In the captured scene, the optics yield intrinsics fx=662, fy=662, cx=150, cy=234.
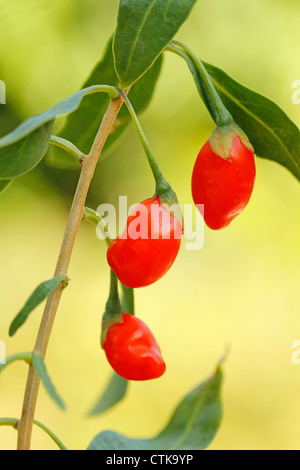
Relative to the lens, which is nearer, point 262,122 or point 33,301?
point 33,301

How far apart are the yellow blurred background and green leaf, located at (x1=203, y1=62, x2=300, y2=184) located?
6.65 ft

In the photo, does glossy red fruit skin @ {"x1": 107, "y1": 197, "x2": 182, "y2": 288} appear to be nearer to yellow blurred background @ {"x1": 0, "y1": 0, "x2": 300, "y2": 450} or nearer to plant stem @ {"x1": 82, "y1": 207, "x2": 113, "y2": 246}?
plant stem @ {"x1": 82, "y1": 207, "x2": 113, "y2": 246}

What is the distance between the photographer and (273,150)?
32.7 inches

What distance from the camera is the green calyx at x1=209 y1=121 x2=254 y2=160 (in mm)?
750

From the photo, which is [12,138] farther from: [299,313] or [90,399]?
[299,313]

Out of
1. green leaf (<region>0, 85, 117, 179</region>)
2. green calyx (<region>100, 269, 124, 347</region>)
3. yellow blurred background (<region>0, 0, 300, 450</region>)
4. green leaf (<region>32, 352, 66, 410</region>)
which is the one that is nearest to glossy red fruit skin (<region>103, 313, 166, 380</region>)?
green calyx (<region>100, 269, 124, 347</region>)

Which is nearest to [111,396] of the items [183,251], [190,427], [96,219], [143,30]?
[190,427]

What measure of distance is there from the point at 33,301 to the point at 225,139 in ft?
0.94

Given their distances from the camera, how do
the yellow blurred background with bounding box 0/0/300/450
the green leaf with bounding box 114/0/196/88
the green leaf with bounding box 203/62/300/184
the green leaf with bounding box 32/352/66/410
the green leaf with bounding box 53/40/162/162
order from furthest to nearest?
the yellow blurred background with bounding box 0/0/300/450 < the green leaf with bounding box 53/40/162/162 < the green leaf with bounding box 203/62/300/184 < the green leaf with bounding box 114/0/196/88 < the green leaf with bounding box 32/352/66/410

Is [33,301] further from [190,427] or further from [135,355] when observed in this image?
[190,427]

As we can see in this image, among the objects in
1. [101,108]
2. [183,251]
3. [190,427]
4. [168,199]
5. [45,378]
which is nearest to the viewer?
[45,378]

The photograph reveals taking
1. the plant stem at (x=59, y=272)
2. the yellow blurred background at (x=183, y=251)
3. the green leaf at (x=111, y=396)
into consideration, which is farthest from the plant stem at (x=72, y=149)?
the yellow blurred background at (x=183, y=251)

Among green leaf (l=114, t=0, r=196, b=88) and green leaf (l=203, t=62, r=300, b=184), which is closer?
green leaf (l=114, t=0, r=196, b=88)

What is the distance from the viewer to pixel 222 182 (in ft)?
2.45
